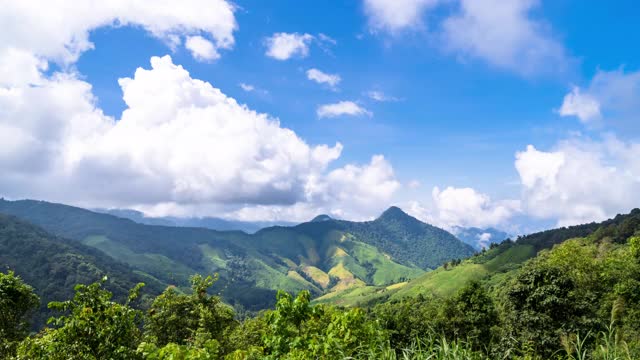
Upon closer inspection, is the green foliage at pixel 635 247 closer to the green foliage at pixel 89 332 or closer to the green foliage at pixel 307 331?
the green foliage at pixel 307 331

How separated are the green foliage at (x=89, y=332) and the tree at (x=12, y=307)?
54.8ft

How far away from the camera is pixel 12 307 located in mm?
28984

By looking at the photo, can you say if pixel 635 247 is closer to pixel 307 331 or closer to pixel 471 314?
pixel 471 314

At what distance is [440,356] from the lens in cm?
774

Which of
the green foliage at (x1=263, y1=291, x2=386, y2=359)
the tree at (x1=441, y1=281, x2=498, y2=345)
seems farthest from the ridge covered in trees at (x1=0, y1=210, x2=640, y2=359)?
the tree at (x1=441, y1=281, x2=498, y2=345)

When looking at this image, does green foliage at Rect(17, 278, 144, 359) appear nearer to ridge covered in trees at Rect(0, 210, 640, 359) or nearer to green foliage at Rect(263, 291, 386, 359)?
ridge covered in trees at Rect(0, 210, 640, 359)

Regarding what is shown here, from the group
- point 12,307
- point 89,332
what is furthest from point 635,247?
point 12,307

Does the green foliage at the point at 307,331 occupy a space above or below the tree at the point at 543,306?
above

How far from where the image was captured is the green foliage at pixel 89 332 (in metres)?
13.8

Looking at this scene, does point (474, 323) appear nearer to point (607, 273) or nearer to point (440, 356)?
point (607, 273)

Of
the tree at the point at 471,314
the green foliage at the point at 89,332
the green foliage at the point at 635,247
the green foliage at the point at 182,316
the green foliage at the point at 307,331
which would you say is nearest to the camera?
the green foliage at the point at 307,331

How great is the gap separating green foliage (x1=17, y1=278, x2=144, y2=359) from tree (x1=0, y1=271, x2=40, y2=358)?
1669cm

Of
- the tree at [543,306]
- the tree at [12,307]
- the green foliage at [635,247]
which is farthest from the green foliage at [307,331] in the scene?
the green foliage at [635,247]

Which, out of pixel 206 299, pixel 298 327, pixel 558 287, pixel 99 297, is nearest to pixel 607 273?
pixel 558 287
